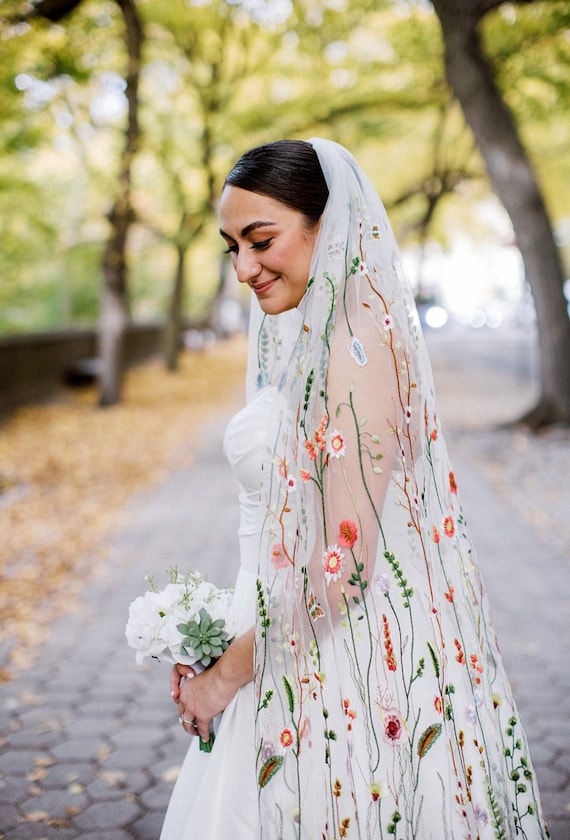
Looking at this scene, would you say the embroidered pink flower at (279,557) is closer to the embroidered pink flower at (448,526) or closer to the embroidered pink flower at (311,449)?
the embroidered pink flower at (311,449)

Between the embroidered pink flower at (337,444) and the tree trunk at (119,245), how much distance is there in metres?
14.5

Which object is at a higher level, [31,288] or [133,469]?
[31,288]

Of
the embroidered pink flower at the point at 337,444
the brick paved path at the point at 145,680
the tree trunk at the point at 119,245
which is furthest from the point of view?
the tree trunk at the point at 119,245

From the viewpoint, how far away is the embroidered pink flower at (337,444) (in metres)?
1.84

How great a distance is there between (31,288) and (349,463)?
2710 cm

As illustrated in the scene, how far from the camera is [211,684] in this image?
2037 millimetres

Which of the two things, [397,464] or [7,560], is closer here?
[397,464]

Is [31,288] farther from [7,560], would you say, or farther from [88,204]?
[7,560]

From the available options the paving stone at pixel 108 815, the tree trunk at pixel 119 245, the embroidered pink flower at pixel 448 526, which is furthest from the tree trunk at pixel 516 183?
the embroidered pink flower at pixel 448 526

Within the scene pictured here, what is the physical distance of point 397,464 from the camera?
195 cm

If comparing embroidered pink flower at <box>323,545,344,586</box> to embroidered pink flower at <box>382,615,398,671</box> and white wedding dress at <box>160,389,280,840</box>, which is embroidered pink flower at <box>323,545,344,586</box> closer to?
embroidered pink flower at <box>382,615,398,671</box>

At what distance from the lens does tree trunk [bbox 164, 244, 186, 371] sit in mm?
24453

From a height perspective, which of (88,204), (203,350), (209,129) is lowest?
(203,350)

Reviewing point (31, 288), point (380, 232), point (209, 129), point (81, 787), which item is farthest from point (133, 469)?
point (31, 288)
